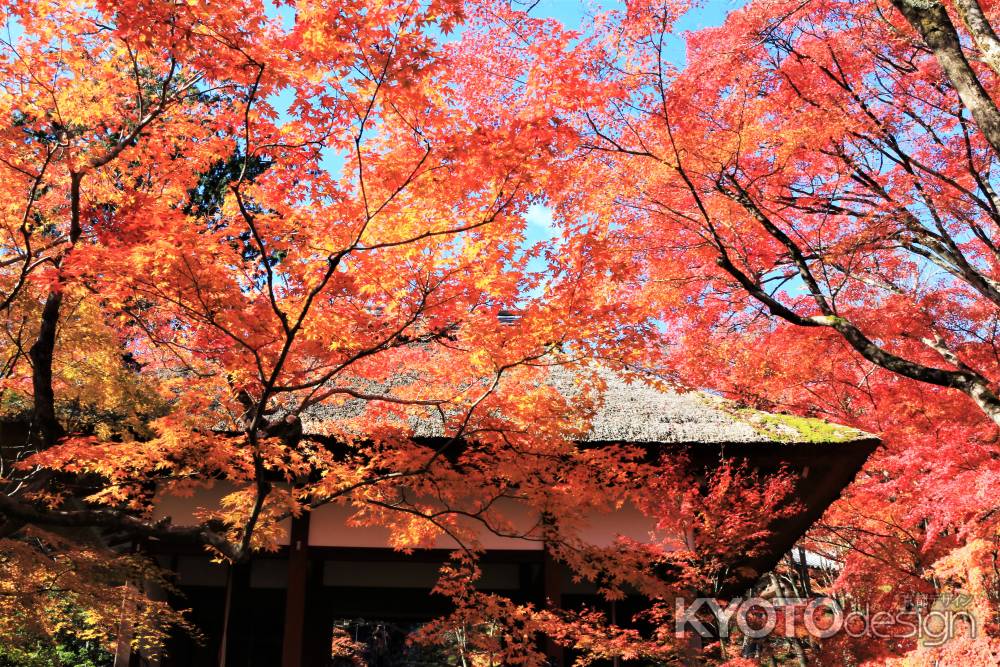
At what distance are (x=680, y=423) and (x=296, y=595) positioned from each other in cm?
453

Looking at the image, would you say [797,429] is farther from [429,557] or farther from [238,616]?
[238,616]

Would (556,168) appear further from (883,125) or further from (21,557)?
(21,557)

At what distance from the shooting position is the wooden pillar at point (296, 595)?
7.40 metres

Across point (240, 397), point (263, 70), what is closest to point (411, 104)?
point (263, 70)

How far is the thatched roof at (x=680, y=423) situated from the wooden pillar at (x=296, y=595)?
47.6 inches

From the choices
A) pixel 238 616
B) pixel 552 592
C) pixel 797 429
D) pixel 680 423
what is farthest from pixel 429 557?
pixel 797 429

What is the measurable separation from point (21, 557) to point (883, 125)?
933 cm

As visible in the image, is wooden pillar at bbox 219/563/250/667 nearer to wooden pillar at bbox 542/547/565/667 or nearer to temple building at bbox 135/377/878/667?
temple building at bbox 135/377/878/667

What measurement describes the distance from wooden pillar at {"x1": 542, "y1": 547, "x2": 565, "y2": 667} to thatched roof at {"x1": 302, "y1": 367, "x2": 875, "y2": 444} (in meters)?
1.43

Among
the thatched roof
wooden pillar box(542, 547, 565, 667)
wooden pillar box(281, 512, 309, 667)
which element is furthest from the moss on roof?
wooden pillar box(281, 512, 309, 667)

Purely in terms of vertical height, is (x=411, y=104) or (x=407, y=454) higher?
(x=411, y=104)

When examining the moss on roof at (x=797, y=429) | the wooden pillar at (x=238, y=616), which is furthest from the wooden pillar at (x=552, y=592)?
the wooden pillar at (x=238, y=616)

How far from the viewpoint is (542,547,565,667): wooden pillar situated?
7557 mm

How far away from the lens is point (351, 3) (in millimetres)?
3926
